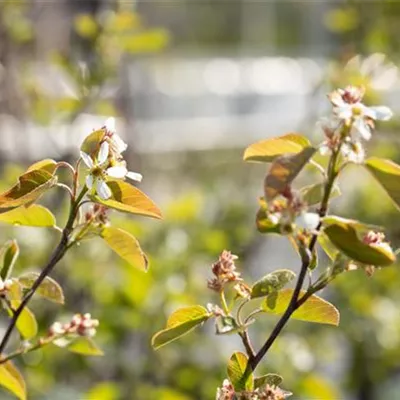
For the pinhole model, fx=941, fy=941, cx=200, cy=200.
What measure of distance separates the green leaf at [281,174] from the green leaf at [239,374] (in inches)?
4.9

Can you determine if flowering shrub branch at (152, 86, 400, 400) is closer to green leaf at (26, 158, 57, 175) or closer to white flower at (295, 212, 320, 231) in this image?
white flower at (295, 212, 320, 231)

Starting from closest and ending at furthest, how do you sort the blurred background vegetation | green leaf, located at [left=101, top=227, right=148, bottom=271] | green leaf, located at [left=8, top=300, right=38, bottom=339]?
green leaf, located at [left=101, top=227, right=148, bottom=271] → green leaf, located at [left=8, top=300, right=38, bottom=339] → the blurred background vegetation

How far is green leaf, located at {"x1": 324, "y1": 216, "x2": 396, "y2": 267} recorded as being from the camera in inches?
19.0

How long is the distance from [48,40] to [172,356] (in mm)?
3863

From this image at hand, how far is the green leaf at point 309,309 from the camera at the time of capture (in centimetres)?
57

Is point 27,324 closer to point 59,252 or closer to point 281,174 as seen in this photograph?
point 59,252

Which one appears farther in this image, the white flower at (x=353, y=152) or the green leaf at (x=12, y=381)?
the green leaf at (x=12, y=381)

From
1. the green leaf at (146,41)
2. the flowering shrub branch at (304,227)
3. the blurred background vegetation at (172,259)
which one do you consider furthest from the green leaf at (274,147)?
the green leaf at (146,41)

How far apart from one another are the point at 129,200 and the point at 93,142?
4cm

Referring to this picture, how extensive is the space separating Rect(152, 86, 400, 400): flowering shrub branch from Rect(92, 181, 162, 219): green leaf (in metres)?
0.05

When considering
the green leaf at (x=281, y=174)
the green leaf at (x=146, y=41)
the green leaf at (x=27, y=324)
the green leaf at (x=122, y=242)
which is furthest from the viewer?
the green leaf at (x=146, y=41)

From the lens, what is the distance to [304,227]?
490 millimetres

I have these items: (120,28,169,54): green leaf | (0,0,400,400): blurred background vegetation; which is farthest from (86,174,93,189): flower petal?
(120,28,169,54): green leaf

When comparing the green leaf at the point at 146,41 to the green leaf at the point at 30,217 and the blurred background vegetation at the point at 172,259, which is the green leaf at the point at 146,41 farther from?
the green leaf at the point at 30,217
